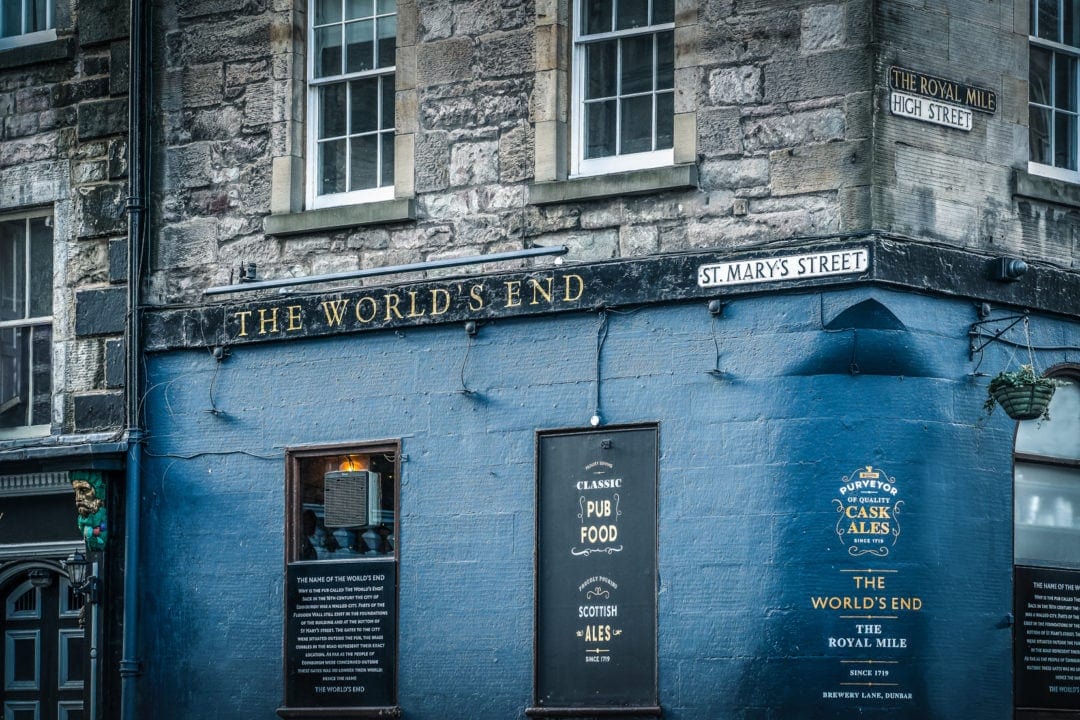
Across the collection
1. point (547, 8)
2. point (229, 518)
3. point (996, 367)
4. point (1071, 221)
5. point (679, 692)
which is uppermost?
point (547, 8)

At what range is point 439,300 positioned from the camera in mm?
14922

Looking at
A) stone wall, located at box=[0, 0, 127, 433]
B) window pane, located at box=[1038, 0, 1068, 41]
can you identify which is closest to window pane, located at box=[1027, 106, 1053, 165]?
window pane, located at box=[1038, 0, 1068, 41]

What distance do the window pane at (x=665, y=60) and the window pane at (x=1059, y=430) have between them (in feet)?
11.5

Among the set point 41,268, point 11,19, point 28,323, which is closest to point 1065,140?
point 41,268

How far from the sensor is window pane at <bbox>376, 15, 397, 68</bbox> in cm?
1566

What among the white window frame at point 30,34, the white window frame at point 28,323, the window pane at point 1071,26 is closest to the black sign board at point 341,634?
the white window frame at point 28,323

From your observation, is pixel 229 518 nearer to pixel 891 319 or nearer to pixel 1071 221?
pixel 891 319

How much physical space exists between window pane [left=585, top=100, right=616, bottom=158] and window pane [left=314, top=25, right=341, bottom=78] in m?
2.36

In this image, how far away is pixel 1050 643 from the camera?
14.0 metres

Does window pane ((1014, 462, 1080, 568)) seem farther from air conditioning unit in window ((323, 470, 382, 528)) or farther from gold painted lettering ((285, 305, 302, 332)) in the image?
gold painted lettering ((285, 305, 302, 332))

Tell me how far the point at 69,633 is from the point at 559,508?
4.90 m

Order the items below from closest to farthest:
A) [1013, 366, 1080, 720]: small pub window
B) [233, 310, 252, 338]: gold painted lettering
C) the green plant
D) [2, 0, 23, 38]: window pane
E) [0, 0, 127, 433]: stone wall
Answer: the green plant, [1013, 366, 1080, 720]: small pub window, [233, 310, 252, 338]: gold painted lettering, [0, 0, 127, 433]: stone wall, [2, 0, 23, 38]: window pane

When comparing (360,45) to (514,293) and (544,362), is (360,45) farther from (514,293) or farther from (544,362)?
(544,362)

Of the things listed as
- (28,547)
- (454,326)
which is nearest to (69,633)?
(28,547)
